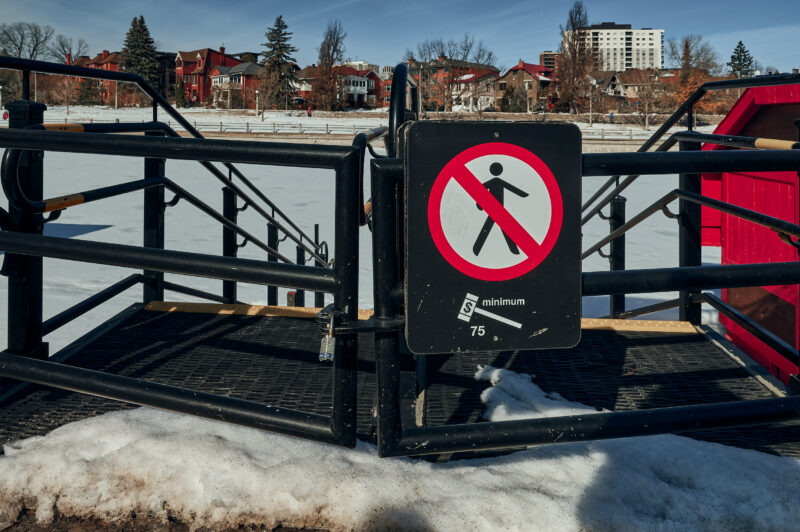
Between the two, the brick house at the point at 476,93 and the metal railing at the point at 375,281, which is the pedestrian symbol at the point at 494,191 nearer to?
the metal railing at the point at 375,281

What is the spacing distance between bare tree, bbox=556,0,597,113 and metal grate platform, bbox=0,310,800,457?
50.2 metres

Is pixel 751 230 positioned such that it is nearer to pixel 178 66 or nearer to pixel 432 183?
pixel 432 183

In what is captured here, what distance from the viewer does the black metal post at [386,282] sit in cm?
146

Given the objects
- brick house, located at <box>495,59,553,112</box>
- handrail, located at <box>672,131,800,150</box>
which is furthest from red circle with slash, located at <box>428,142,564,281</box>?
brick house, located at <box>495,59,553,112</box>

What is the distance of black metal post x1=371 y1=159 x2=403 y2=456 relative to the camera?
4.80 feet

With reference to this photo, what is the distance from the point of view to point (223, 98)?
68.4 metres

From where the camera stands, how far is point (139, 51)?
6700 cm

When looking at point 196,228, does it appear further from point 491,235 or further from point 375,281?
point 491,235

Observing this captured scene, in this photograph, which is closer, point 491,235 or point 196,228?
point 491,235

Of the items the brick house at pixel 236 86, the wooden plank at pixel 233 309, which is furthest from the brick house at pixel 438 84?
the wooden plank at pixel 233 309

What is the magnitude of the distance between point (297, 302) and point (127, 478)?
176 inches

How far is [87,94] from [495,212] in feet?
226

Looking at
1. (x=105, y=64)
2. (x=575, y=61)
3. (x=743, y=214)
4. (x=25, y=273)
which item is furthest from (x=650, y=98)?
(x=105, y=64)

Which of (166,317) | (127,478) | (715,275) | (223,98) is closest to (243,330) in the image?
(166,317)
